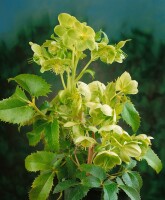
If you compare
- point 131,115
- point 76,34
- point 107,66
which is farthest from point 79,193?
point 107,66

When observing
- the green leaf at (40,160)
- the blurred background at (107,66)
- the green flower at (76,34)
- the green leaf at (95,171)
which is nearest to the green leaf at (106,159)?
the green leaf at (95,171)

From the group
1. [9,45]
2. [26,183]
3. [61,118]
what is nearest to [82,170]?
[61,118]

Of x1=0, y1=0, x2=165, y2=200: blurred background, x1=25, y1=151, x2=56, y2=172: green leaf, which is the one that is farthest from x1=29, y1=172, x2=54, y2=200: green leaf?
Answer: x1=0, y1=0, x2=165, y2=200: blurred background

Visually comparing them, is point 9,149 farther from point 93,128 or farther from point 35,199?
point 93,128

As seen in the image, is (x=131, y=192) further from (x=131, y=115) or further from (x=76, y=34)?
(x=76, y=34)

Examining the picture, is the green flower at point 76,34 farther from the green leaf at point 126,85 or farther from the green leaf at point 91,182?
the green leaf at point 91,182

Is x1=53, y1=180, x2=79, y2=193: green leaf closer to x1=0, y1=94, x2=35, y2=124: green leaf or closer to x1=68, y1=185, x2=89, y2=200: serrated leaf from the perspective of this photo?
x1=68, y1=185, x2=89, y2=200: serrated leaf

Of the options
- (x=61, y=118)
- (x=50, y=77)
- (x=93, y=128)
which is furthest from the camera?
(x=50, y=77)
